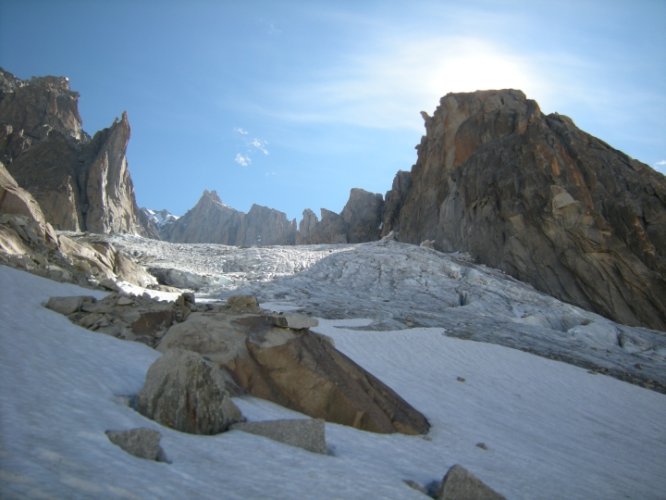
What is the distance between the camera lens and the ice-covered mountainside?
1911cm

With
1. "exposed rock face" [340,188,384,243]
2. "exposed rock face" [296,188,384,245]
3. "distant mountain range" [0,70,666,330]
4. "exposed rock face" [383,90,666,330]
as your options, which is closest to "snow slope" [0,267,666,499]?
"exposed rock face" [383,90,666,330]

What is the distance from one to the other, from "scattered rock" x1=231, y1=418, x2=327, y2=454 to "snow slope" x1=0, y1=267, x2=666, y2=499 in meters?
0.16

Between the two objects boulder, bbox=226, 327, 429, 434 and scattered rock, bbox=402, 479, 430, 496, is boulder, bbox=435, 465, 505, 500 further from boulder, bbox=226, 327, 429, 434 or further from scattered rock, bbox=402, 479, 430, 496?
boulder, bbox=226, 327, 429, 434

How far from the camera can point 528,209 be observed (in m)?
36.2

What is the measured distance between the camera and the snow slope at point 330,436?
10.9 ft

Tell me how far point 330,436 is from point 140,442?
3.06 meters

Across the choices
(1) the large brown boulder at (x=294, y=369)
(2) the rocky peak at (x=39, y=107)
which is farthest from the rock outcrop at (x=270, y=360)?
(2) the rocky peak at (x=39, y=107)

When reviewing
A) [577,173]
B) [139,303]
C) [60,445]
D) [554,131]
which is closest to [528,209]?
[577,173]

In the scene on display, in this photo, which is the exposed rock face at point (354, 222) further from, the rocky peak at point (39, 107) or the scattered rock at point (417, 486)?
the scattered rock at point (417, 486)

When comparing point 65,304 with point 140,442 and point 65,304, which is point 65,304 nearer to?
point 65,304

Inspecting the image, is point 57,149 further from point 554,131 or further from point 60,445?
point 60,445

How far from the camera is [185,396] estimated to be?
5281 mm

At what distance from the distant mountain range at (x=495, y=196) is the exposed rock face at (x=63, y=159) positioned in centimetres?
15

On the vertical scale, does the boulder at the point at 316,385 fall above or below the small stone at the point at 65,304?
below
